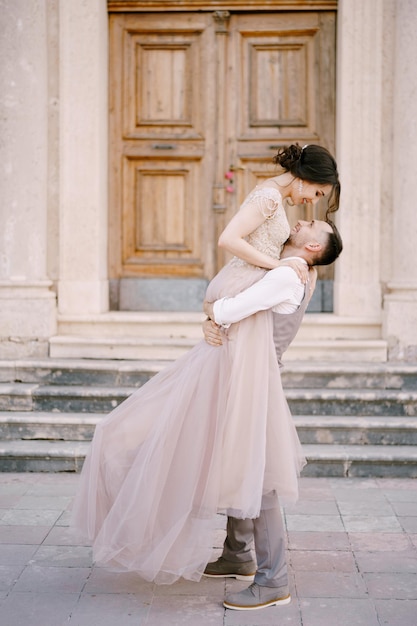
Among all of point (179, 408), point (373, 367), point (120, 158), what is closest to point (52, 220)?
point (120, 158)

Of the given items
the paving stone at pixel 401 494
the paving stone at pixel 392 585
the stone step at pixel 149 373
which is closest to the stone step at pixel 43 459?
the stone step at pixel 149 373

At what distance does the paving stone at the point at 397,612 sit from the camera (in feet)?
12.3

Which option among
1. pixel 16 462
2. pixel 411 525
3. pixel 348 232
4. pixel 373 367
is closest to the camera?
pixel 411 525

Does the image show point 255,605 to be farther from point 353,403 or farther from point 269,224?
point 353,403

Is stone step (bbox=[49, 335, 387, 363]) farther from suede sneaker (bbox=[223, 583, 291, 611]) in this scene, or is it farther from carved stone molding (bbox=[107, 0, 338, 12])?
suede sneaker (bbox=[223, 583, 291, 611])

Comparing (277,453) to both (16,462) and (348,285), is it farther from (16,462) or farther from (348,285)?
(348,285)

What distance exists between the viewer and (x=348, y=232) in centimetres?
737

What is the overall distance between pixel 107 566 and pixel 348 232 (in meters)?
4.14

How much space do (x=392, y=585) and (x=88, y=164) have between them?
4.47 m

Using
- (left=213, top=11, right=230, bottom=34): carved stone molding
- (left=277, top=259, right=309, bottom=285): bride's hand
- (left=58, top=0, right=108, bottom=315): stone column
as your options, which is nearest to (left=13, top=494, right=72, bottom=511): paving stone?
(left=58, top=0, right=108, bottom=315): stone column

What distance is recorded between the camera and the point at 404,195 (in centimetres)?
726

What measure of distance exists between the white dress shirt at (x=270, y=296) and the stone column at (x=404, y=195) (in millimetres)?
3412

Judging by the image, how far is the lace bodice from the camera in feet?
12.9

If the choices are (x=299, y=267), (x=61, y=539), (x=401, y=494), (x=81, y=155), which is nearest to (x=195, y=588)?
(x=61, y=539)
